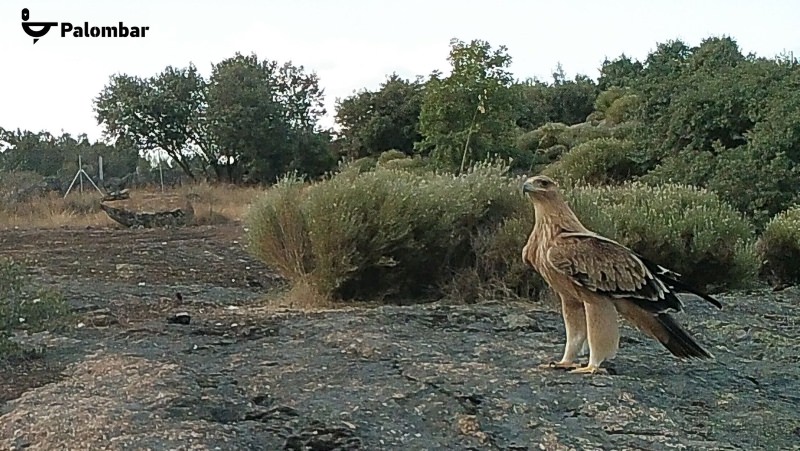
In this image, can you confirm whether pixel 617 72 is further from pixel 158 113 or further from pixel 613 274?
pixel 613 274

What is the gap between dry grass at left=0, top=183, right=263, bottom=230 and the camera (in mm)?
18641

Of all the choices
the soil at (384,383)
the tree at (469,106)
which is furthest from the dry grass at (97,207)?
the soil at (384,383)

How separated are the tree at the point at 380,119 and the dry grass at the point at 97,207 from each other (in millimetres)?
9000

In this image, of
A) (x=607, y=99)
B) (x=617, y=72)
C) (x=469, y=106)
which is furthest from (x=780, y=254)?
(x=617, y=72)

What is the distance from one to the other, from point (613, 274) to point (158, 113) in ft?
87.1

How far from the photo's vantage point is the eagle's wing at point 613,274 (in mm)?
4852

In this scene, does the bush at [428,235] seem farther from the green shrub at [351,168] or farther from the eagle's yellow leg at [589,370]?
the eagle's yellow leg at [589,370]

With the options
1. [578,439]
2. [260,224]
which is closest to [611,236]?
[260,224]

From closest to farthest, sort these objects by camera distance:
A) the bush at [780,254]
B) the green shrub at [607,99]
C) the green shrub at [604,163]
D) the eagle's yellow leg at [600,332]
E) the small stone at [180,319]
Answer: the eagle's yellow leg at [600,332], the small stone at [180,319], the bush at [780,254], the green shrub at [604,163], the green shrub at [607,99]

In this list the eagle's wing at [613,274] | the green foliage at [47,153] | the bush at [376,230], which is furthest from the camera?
the green foliage at [47,153]

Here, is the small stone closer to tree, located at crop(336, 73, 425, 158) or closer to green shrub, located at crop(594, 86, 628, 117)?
tree, located at crop(336, 73, 425, 158)

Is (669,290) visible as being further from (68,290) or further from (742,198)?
(742,198)

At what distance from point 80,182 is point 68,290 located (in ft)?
54.1

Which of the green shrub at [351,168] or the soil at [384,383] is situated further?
the green shrub at [351,168]
